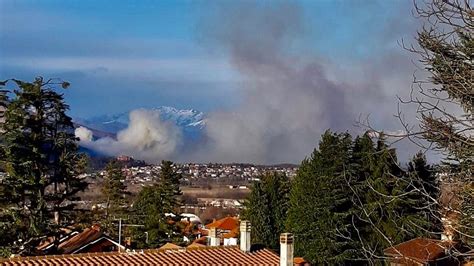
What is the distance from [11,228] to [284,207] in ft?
55.6

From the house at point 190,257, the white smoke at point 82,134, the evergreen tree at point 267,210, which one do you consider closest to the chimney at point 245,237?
the house at point 190,257

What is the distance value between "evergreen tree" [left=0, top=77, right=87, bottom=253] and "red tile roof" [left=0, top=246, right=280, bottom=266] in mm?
7029

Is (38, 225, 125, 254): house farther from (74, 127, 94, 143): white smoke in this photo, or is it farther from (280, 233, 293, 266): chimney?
(280, 233, 293, 266): chimney

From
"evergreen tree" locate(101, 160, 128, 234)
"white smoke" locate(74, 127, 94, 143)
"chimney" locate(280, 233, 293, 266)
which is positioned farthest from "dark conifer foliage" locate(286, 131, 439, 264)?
"evergreen tree" locate(101, 160, 128, 234)

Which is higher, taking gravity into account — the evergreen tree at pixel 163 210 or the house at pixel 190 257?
the evergreen tree at pixel 163 210

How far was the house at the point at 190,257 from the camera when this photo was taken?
17.0m

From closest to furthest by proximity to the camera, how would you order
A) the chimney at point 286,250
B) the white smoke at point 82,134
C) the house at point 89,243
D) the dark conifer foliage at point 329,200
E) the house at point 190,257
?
the house at point 190,257 < the chimney at point 286,250 < the house at point 89,243 < the white smoke at point 82,134 < the dark conifer foliage at point 329,200

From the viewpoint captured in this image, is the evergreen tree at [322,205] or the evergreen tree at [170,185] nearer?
the evergreen tree at [322,205]

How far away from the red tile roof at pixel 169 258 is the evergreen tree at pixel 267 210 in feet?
54.2

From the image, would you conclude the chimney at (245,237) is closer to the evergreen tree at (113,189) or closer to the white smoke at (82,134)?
the white smoke at (82,134)

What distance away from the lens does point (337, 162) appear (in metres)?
31.9

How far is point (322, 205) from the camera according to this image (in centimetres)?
3067

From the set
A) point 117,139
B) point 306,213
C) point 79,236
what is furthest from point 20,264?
point 117,139

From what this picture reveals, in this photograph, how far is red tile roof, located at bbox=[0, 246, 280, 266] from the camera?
16844 millimetres
